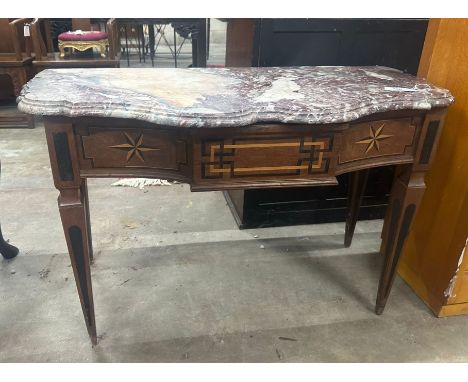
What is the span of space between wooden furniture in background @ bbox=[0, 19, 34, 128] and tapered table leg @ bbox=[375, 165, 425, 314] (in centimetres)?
252

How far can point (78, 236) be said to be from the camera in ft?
3.16

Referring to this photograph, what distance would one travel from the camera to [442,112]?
38.6 inches

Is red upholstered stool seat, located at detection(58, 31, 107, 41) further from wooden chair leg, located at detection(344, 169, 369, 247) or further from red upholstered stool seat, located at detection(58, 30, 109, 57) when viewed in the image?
wooden chair leg, located at detection(344, 169, 369, 247)

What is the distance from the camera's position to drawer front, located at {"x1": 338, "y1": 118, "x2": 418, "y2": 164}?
945mm

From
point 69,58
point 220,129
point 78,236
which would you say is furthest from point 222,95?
point 69,58

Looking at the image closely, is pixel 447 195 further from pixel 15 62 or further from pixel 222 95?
pixel 15 62

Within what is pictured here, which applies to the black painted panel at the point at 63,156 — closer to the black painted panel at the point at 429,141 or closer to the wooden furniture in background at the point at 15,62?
the black painted panel at the point at 429,141

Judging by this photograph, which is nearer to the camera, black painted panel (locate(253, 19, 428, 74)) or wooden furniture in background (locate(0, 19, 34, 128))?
black painted panel (locate(253, 19, 428, 74))

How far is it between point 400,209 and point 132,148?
2.35 ft

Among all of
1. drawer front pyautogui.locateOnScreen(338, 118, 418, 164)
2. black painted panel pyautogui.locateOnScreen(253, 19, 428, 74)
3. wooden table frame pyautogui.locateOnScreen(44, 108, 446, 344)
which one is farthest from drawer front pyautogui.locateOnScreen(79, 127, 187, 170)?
black painted panel pyautogui.locateOnScreen(253, 19, 428, 74)

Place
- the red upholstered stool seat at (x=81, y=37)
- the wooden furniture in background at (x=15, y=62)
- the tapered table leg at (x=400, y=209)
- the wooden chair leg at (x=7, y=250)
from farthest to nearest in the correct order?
the red upholstered stool seat at (x=81, y=37) → the wooden furniture in background at (x=15, y=62) → the wooden chair leg at (x=7, y=250) → the tapered table leg at (x=400, y=209)

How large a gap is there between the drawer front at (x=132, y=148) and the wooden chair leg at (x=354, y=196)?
770 millimetres

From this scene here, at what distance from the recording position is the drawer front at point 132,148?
0.85 meters

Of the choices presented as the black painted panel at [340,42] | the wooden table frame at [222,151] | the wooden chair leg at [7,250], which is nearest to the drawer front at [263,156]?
the wooden table frame at [222,151]
